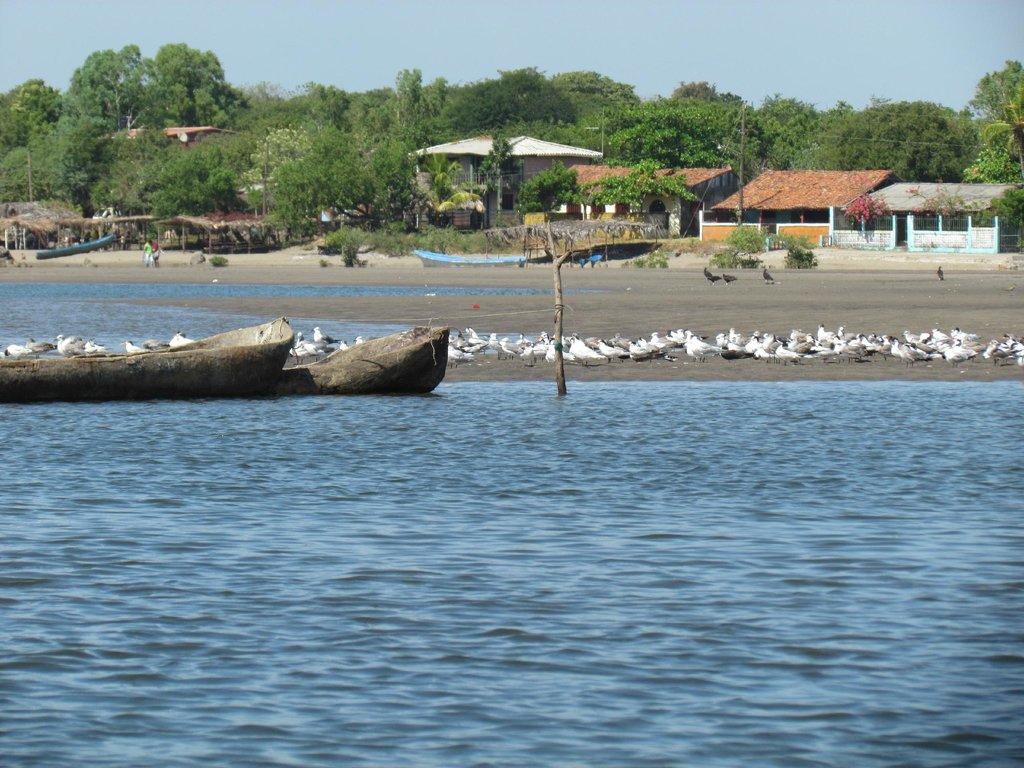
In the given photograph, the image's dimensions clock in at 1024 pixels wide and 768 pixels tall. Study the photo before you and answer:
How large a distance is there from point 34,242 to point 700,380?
59691mm

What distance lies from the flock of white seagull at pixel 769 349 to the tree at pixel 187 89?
94.8 m

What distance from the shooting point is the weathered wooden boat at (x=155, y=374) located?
57.2 ft

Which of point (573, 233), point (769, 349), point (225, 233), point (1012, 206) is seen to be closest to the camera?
point (769, 349)

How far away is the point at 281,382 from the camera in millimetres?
18609

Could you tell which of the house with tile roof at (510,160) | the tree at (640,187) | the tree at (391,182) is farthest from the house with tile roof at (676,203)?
the tree at (391,182)

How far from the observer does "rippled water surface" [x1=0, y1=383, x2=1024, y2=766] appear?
6488 mm

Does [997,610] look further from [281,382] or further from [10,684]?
[281,382]

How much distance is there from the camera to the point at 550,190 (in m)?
68.4

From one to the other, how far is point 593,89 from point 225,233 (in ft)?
169

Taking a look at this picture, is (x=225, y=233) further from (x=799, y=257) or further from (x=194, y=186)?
(x=799, y=257)

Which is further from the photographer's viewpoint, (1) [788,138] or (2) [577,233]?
(1) [788,138]

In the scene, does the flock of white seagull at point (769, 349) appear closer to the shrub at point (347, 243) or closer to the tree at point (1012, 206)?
the tree at point (1012, 206)

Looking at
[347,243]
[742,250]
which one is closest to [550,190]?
[347,243]

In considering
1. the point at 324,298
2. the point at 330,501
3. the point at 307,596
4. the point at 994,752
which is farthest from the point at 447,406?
the point at 324,298
